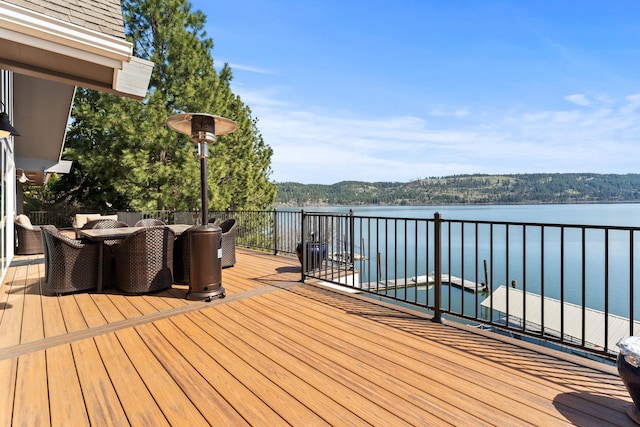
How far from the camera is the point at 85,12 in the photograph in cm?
239

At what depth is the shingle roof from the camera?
2080 mm

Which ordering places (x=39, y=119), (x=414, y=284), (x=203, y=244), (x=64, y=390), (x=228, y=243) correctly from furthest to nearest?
(x=414, y=284) < (x=39, y=119) < (x=228, y=243) < (x=203, y=244) < (x=64, y=390)

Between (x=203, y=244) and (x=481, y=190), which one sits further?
(x=481, y=190)

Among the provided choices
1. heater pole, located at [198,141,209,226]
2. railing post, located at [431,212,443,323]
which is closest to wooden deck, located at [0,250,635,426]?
railing post, located at [431,212,443,323]

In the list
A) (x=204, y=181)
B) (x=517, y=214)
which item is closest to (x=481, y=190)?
(x=517, y=214)

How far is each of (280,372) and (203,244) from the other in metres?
1.91

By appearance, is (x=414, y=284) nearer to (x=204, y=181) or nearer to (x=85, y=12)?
(x=204, y=181)

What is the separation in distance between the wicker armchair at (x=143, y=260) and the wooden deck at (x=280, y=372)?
0.49 metres

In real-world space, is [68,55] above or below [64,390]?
above

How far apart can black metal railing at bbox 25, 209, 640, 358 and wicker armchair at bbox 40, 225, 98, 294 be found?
8.58 ft

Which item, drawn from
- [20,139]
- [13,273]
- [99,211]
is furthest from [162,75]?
[13,273]

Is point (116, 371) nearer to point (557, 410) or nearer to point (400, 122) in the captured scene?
point (557, 410)

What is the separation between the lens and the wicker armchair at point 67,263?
363cm

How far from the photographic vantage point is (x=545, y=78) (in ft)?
88.9
